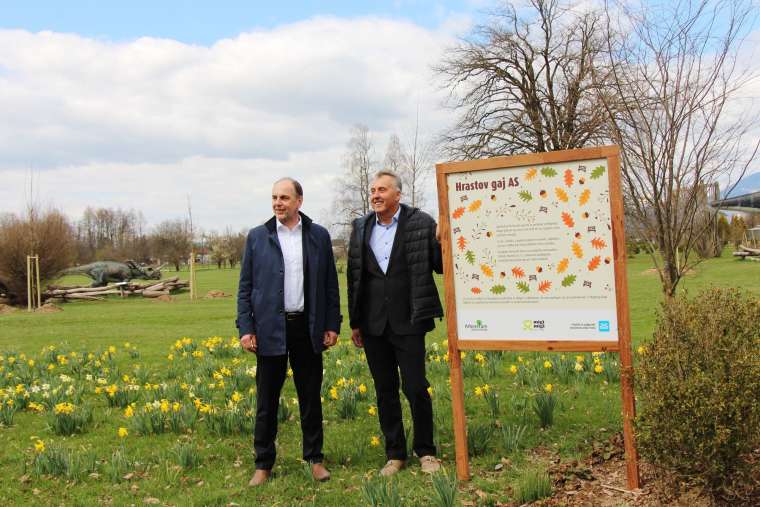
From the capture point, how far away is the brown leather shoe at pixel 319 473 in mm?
4449

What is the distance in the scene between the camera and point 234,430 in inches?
212

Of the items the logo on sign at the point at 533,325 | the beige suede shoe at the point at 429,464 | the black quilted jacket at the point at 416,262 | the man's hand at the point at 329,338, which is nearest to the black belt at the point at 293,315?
the man's hand at the point at 329,338

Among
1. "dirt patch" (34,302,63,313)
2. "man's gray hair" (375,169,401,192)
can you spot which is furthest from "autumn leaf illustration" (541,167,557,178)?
"dirt patch" (34,302,63,313)

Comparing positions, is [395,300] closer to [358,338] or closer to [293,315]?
[358,338]

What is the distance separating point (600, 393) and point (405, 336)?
8.97 feet

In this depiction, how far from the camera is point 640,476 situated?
415 cm

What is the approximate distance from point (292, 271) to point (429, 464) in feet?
5.41

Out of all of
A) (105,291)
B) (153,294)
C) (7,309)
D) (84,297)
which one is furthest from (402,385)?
(105,291)

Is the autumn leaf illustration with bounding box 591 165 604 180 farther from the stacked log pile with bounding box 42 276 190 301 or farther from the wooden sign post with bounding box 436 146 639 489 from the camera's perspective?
the stacked log pile with bounding box 42 276 190 301

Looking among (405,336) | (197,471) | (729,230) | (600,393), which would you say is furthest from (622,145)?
(729,230)

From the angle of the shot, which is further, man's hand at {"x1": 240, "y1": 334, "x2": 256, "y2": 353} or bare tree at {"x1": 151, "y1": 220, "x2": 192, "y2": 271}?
bare tree at {"x1": 151, "y1": 220, "x2": 192, "y2": 271}

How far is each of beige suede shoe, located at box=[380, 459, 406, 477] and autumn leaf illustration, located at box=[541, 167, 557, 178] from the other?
2226 millimetres

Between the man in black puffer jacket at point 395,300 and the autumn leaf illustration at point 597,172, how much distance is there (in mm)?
1145

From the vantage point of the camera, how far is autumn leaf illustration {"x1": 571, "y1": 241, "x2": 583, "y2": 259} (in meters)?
4.04
